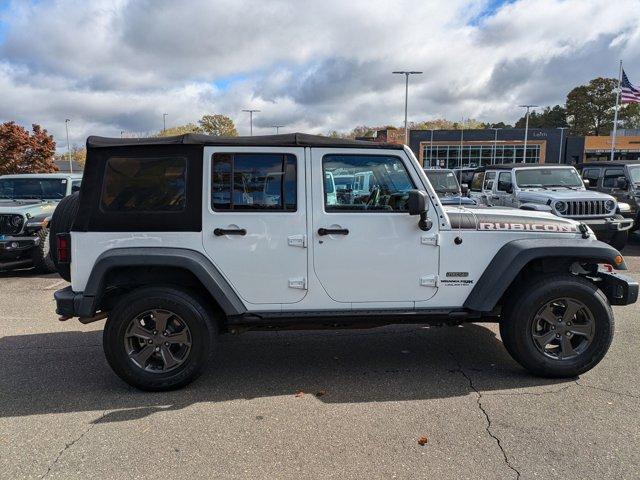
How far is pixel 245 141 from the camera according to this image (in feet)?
12.8

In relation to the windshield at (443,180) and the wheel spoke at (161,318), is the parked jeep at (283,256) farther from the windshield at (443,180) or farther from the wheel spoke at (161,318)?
the windshield at (443,180)

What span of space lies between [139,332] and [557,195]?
329 inches

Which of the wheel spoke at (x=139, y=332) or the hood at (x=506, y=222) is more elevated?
the hood at (x=506, y=222)

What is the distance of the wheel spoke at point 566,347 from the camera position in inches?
159

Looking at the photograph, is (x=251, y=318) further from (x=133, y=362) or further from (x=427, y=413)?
(x=427, y=413)

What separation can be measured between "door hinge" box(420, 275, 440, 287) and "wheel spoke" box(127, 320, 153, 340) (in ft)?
7.24

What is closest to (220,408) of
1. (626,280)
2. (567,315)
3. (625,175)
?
(567,315)

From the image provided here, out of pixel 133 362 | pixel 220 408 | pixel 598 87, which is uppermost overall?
pixel 598 87

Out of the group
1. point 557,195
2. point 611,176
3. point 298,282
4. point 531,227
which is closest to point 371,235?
point 298,282

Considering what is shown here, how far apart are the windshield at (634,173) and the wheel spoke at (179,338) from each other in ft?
37.0

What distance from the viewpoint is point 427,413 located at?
350 cm

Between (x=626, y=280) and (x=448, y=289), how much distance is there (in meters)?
1.56

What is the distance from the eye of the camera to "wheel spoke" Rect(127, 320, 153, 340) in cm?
381

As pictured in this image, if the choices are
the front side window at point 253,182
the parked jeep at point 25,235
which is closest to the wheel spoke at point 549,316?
the front side window at point 253,182
